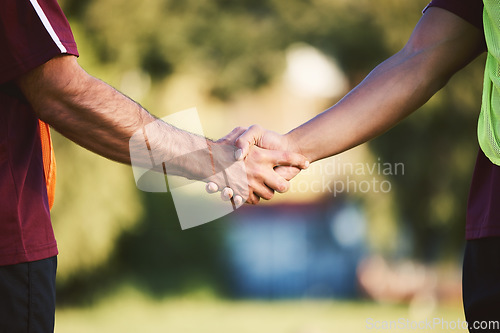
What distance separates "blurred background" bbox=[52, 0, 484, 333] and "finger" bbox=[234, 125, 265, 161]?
5.36 meters

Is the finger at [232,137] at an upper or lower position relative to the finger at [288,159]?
upper

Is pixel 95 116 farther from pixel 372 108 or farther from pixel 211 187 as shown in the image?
pixel 372 108

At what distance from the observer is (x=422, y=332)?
24.5 feet

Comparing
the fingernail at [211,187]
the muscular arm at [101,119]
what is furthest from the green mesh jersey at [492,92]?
the fingernail at [211,187]

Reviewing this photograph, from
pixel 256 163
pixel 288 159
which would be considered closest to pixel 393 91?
pixel 288 159

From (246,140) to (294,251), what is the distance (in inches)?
285

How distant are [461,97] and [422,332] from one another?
2.99 metres

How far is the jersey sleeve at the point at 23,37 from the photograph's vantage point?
5.33 ft

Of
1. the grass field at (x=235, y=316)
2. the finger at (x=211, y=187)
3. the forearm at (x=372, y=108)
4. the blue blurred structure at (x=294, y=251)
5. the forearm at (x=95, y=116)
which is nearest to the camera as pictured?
the forearm at (x=95, y=116)

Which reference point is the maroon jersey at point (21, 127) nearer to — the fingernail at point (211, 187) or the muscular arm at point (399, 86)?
the fingernail at point (211, 187)

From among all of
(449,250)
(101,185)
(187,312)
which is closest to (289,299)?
(187,312)

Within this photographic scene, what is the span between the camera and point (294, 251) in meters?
9.83

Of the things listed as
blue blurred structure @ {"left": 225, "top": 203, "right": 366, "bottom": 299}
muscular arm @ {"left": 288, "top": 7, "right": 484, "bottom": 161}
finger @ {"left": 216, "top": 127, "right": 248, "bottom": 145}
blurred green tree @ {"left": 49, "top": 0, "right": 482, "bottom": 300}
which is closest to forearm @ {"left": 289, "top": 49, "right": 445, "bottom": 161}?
muscular arm @ {"left": 288, "top": 7, "right": 484, "bottom": 161}

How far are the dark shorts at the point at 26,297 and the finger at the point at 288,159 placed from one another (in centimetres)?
123
